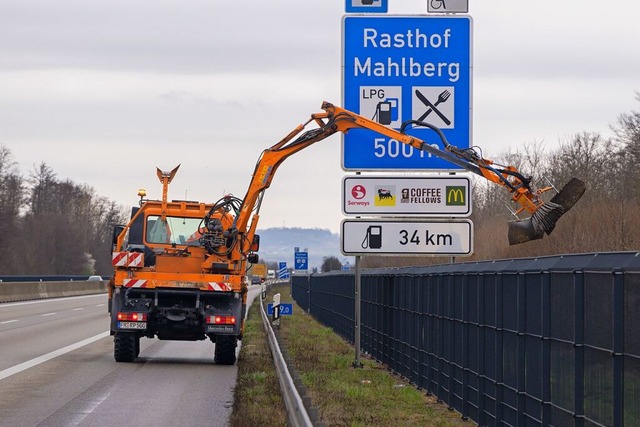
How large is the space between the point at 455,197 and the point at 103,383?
666 centimetres

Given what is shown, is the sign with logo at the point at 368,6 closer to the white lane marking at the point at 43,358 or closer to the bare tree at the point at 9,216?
the white lane marking at the point at 43,358

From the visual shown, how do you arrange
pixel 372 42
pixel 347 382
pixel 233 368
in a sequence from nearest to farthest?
pixel 347 382 → pixel 372 42 → pixel 233 368

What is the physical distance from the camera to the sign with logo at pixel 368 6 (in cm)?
2027

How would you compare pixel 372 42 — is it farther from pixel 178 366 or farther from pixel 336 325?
pixel 336 325

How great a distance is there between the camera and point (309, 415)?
9258mm

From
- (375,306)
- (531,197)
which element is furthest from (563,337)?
(375,306)

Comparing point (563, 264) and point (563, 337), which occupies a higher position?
point (563, 264)

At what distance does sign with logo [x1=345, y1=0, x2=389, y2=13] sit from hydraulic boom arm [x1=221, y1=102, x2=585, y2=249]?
1702 mm

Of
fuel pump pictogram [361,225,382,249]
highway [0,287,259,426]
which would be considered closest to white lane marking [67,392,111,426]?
highway [0,287,259,426]

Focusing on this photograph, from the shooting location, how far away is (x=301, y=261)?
2346 inches

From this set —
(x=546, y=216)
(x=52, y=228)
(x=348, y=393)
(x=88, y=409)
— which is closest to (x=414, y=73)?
(x=546, y=216)

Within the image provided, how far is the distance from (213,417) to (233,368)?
7627 millimetres

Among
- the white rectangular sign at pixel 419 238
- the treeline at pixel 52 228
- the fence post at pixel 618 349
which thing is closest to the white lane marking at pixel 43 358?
the white rectangular sign at pixel 419 238

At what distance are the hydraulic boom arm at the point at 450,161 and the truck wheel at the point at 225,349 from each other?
2060 millimetres
